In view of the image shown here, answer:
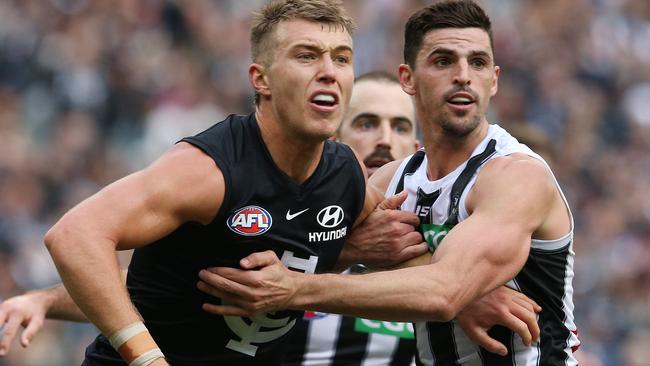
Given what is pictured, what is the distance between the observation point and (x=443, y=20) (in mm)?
5816

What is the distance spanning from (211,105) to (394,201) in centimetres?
759

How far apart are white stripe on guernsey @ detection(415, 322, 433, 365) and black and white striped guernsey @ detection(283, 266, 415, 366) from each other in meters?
1.12

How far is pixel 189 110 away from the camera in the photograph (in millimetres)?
12891

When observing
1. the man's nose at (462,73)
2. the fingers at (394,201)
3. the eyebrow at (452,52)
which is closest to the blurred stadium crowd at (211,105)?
the fingers at (394,201)

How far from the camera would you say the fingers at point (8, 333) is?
208 inches

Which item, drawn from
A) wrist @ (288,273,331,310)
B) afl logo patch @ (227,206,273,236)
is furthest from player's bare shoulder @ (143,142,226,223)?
wrist @ (288,273,331,310)

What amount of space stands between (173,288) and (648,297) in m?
8.28

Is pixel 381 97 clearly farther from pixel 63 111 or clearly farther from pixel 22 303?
pixel 63 111

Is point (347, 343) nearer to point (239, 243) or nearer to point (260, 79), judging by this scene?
point (239, 243)

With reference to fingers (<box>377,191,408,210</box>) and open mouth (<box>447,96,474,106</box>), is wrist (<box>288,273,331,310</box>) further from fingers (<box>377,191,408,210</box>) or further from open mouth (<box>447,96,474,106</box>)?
open mouth (<box>447,96,474,106</box>)

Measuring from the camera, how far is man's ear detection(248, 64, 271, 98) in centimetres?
539

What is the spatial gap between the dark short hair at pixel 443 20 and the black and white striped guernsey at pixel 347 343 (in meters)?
1.86

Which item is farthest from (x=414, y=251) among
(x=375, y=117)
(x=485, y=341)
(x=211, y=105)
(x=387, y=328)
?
(x=211, y=105)

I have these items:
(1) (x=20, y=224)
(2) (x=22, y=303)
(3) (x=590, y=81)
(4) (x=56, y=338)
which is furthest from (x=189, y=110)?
(2) (x=22, y=303)
